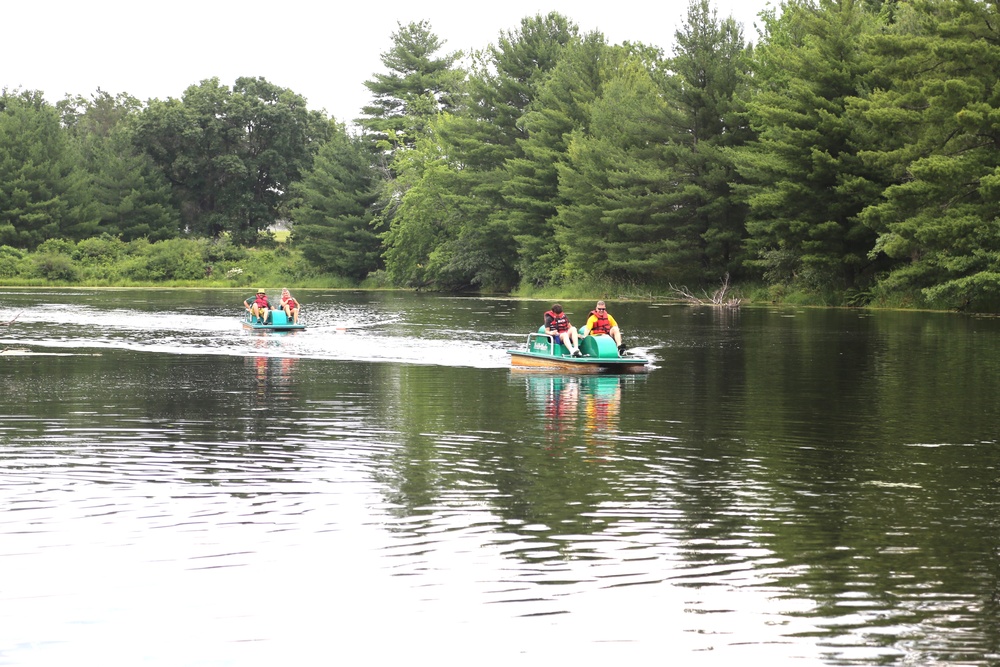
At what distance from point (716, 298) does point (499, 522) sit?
52694mm

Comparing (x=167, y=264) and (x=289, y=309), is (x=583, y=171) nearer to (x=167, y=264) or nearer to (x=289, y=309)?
(x=289, y=309)

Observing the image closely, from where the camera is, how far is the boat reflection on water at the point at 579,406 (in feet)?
52.5

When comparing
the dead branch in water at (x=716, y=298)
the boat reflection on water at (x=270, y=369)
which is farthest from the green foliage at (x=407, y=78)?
the boat reflection on water at (x=270, y=369)

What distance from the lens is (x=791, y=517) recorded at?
10.8m

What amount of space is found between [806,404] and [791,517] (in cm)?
909

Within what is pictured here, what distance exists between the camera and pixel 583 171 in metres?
73.2

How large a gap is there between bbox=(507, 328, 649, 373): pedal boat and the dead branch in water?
33852 millimetres

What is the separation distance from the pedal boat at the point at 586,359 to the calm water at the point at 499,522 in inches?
75.5

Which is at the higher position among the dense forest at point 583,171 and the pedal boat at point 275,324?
the dense forest at point 583,171

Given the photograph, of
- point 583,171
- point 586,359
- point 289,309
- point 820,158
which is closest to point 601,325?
point 586,359

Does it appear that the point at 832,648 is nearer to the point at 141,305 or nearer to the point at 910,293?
the point at 910,293

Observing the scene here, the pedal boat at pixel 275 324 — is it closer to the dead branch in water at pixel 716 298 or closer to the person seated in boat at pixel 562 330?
the person seated in boat at pixel 562 330

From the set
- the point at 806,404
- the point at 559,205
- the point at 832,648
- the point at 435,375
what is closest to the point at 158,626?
the point at 832,648

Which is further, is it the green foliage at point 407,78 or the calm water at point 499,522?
the green foliage at point 407,78
